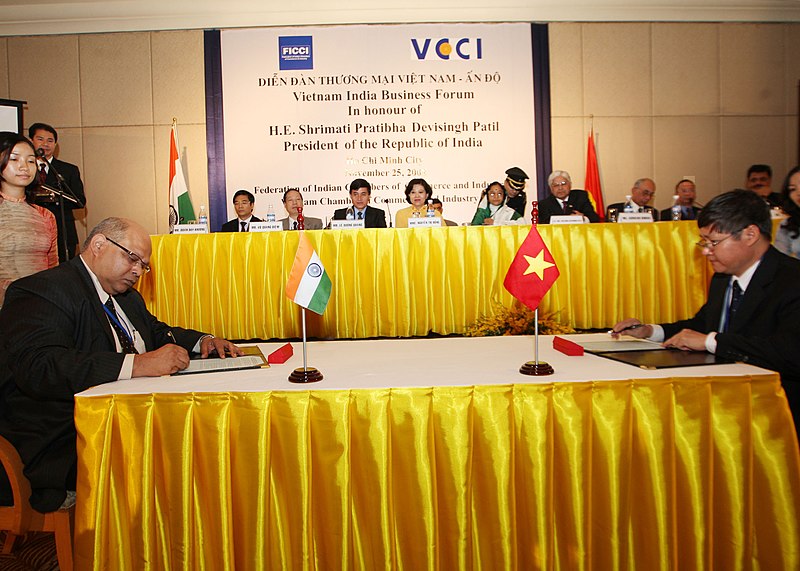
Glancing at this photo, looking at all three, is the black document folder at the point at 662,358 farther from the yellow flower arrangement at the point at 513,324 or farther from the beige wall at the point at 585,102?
the beige wall at the point at 585,102

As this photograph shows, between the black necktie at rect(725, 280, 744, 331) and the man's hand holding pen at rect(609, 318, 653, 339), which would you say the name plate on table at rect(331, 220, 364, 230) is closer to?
the man's hand holding pen at rect(609, 318, 653, 339)

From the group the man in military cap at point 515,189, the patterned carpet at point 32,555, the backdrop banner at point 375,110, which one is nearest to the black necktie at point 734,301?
the patterned carpet at point 32,555

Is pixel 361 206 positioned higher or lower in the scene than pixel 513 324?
higher

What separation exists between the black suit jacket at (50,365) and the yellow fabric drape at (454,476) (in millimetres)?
204

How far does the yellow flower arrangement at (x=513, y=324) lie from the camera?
3.70 metres

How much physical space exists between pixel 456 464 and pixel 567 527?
12.9 inches

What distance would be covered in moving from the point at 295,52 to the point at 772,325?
18.9ft

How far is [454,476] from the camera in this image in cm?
154

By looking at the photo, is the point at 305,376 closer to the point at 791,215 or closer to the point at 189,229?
the point at 189,229

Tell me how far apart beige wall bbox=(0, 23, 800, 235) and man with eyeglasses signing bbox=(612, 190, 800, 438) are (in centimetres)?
497

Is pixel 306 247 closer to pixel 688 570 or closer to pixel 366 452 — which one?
pixel 366 452

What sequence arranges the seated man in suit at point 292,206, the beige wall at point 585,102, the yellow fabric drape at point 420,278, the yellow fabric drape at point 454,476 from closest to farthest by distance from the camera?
1. the yellow fabric drape at point 454,476
2. the yellow fabric drape at point 420,278
3. the seated man in suit at point 292,206
4. the beige wall at point 585,102

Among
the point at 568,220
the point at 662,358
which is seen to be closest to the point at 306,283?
the point at 662,358

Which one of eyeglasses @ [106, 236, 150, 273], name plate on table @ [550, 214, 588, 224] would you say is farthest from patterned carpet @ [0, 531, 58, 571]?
name plate on table @ [550, 214, 588, 224]
